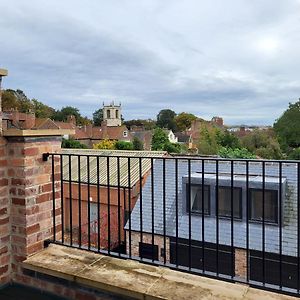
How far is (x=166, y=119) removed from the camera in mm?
66062

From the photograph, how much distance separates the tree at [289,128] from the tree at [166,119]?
2507cm

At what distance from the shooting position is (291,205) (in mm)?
Answer: 9086

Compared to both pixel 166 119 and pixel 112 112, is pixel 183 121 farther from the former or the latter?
pixel 112 112

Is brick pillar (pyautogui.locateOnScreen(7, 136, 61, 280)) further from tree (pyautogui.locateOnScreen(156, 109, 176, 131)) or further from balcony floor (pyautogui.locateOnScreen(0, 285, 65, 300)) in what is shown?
tree (pyautogui.locateOnScreen(156, 109, 176, 131))

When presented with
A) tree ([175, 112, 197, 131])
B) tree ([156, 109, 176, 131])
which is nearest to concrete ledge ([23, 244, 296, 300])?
tree ([156, 109, 176, 131])

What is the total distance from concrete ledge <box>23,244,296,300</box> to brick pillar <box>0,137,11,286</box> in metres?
0.19

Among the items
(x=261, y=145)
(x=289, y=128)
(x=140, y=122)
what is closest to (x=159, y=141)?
(x=261, y=145)

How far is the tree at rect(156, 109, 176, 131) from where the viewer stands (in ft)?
213

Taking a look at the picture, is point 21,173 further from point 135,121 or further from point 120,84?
point 135,121

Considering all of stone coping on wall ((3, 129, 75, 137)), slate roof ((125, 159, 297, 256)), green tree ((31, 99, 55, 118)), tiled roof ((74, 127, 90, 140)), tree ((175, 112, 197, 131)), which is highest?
green tree ((31, 99, 55, 118))

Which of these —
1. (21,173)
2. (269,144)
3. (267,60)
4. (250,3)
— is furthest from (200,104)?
(21,173)

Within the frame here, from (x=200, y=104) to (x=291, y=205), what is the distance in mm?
41201

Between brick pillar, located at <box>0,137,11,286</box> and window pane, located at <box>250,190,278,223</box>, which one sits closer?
brick pillar, located at <box>0,137,11,286</box>

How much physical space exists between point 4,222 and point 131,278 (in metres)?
1.03
